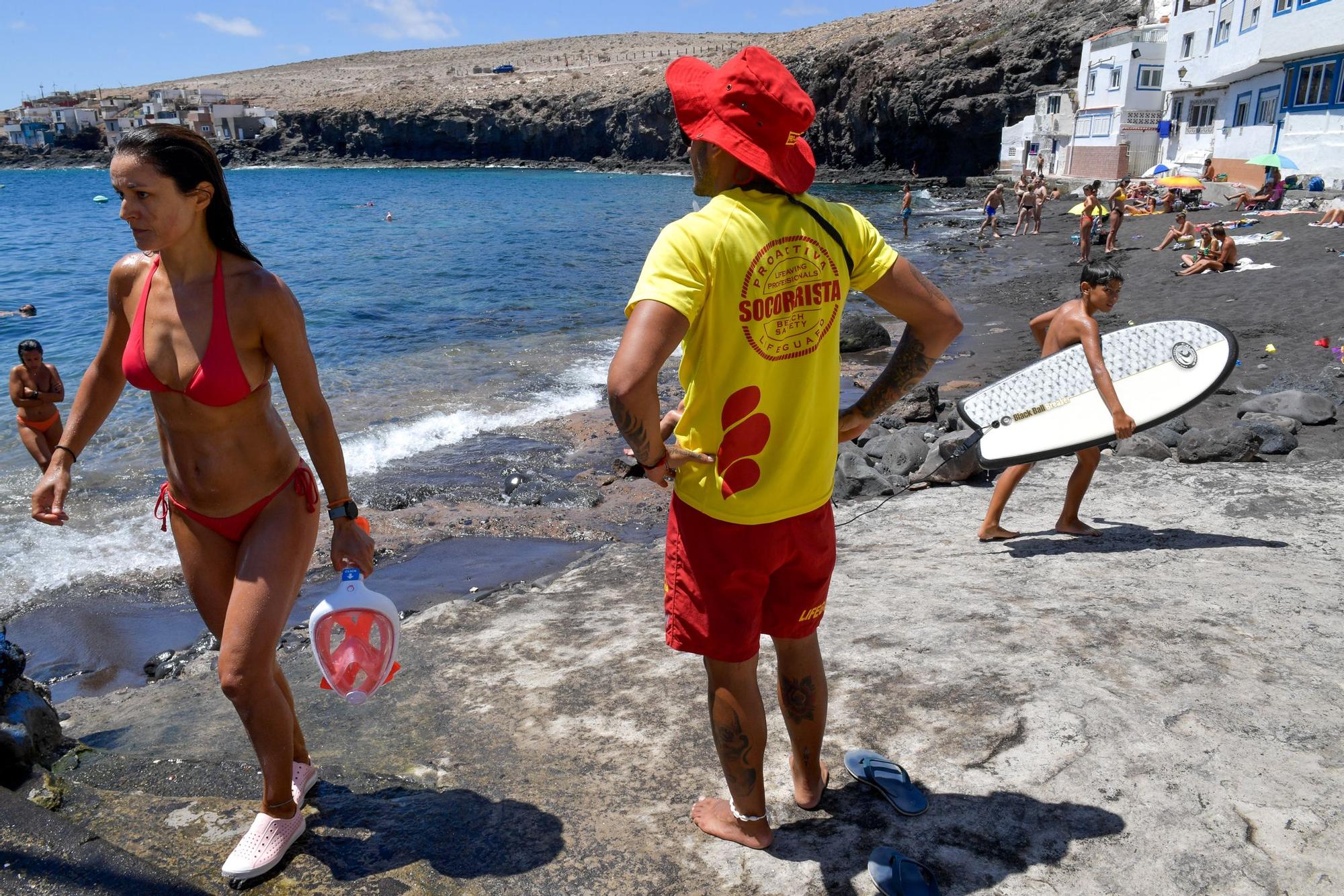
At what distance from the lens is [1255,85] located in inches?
1225

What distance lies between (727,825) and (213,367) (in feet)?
6.23

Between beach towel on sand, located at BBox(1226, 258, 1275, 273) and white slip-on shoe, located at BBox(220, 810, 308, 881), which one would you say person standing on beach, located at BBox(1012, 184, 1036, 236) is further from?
white slip-on shoe, located at BBox(220, 810, 308, 881)

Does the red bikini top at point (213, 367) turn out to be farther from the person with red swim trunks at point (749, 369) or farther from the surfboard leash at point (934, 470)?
the surfboard leash at point (934, 470)

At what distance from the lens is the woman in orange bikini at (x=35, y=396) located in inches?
301

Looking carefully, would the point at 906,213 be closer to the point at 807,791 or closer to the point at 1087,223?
the point at 1087,223

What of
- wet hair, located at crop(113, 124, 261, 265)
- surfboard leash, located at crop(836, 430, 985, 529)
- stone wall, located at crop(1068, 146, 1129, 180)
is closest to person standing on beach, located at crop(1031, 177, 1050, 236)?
Answer: stone wall, located at crop(1068, 146, 1129, 180)

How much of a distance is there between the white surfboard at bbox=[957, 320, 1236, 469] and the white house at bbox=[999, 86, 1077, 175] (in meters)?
45.1

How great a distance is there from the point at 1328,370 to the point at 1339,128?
22092mm

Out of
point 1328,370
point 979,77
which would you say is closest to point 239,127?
point 979,77

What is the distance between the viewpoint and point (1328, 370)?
8.95 m

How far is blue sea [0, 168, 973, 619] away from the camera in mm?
8633

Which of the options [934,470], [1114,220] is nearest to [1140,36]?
[1114,220]

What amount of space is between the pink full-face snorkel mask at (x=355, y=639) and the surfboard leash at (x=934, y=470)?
412cm

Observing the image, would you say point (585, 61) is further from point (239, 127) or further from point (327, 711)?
point (327, 711)
